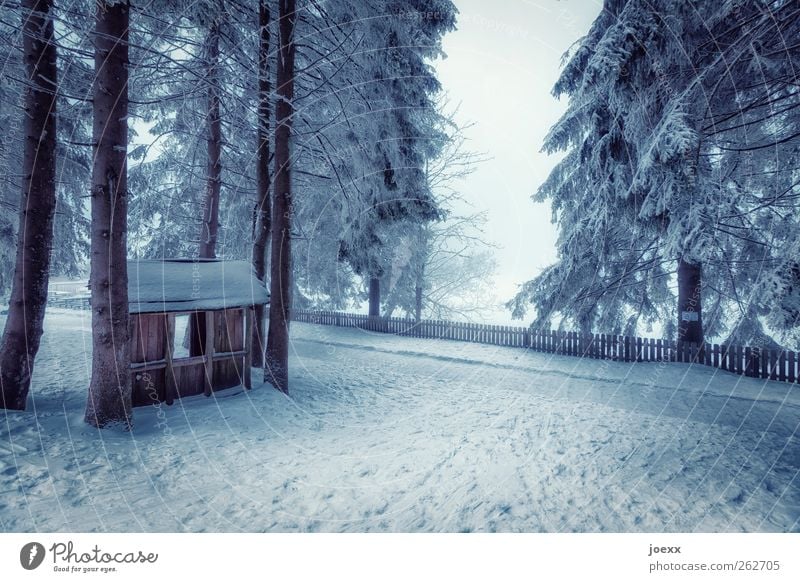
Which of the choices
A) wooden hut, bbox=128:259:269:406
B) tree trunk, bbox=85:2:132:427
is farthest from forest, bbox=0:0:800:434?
wooden hut, bbox=128:259:269:406

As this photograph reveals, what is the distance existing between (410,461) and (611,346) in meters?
10.1

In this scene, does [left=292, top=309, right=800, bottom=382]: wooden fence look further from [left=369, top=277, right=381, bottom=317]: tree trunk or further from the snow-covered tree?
the snow-covered tree

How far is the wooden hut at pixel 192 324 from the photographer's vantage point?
6371 mm

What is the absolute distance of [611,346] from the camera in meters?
12.1

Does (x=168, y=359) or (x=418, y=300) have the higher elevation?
(x=418, y=300)

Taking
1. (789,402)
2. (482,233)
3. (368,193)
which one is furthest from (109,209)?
(482,233)

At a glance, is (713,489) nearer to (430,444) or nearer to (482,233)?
(430,444)

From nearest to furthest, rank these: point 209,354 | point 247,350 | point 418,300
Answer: point 209,354 → point 247,350 → point 418,300

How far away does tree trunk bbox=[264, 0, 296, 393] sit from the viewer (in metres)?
7.23

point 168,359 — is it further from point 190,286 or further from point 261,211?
point 261,211

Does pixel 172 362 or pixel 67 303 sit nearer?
pixel 172 362

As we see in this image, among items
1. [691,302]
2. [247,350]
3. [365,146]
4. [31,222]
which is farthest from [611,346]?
[31,222]
